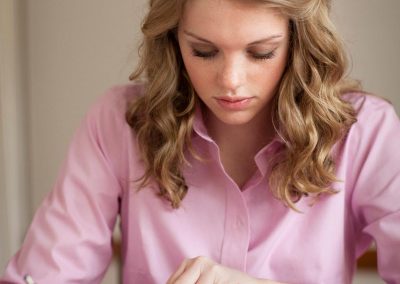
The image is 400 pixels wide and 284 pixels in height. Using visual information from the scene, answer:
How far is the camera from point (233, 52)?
35.4 inches

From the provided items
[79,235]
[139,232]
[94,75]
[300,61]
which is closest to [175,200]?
[139,232]

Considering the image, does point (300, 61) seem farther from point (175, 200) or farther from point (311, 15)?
point (175, 200)

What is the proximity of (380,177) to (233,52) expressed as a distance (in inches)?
14.9

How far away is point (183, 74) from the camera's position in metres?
1.10

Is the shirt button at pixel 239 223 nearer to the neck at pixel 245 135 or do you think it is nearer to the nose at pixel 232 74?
the neck at pixel 245 135

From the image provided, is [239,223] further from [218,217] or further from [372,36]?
[372,36]

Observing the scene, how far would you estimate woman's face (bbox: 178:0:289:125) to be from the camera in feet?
2.85

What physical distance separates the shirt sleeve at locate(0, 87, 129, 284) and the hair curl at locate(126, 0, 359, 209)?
8cm

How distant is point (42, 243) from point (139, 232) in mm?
189

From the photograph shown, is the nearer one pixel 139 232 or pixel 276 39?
pixel 276 39

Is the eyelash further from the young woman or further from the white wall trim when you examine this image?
the white wall trim

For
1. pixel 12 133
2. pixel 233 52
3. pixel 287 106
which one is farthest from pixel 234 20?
pixel 12 133

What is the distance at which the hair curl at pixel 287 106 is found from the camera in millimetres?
964

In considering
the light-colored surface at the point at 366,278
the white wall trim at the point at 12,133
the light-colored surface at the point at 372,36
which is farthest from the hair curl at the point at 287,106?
the light-colored surface at the point at 366,278
